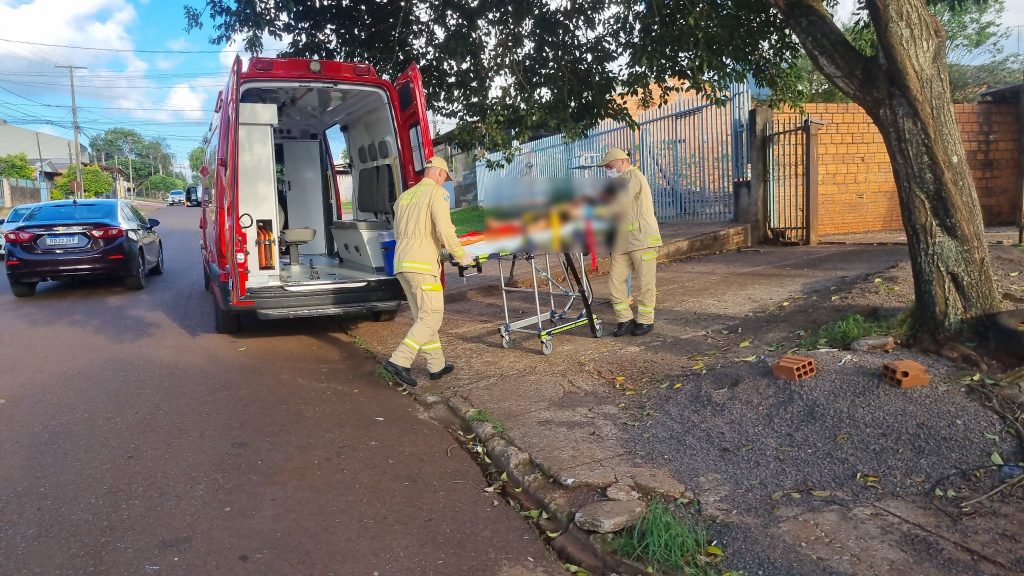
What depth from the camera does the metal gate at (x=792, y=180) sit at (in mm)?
10844

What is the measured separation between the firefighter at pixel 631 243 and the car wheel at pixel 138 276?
7.67 metres

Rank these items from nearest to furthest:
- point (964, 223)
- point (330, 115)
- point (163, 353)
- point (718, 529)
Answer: point (718, 529)
point (964, 223)
point (163, 353)
point (330, 115)

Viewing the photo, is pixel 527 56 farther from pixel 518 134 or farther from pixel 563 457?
pixel 563 457

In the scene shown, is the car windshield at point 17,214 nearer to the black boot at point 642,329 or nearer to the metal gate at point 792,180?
the black boot at point 642,329

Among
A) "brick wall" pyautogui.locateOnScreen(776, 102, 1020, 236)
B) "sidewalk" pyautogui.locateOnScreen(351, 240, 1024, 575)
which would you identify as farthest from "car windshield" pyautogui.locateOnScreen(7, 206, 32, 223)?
"brick wall" pyautogui.locateOnScreen(776, 102, 1020, 236)

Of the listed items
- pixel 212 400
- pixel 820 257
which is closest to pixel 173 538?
pixel 212 400

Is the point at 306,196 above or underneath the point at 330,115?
underneath

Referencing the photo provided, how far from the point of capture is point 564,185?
5695 millimetres

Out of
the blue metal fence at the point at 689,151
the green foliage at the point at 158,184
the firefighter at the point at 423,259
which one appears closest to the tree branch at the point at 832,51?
the firefighter at the point at 423,259

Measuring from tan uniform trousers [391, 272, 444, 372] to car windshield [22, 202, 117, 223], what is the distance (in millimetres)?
7365

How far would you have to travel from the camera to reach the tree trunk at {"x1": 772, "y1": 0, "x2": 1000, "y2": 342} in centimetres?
442

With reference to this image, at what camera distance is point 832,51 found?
484 cm

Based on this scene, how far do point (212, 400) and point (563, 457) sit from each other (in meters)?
2.87

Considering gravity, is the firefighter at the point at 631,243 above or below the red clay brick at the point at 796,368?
above
